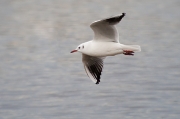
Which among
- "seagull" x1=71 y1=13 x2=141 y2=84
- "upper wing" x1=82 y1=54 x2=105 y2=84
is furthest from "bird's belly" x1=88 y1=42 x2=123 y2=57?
"upper wing" x1=82 y1=54 x2=105 y2=84

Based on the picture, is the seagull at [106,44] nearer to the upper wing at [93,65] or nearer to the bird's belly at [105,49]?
the bird's belly at [105,49]

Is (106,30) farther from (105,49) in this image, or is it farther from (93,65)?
(93,65)

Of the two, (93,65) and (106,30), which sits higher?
(106,30)

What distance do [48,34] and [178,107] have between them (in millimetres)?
5552

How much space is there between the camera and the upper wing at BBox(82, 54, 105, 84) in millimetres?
8070

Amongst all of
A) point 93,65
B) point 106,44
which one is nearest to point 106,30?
point 106,44

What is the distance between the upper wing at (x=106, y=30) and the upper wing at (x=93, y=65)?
2.20 ft

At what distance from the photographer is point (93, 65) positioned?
8102 mm

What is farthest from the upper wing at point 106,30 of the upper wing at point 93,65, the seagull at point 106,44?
the upper wing at point 93,65

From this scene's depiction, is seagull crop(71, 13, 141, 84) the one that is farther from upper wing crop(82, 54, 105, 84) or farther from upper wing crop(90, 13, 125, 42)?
upper wing crop(82, 54, 105, 84)

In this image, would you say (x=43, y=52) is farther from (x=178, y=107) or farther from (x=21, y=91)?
(x=178, y=107)

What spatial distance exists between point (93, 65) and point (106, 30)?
2.90ft

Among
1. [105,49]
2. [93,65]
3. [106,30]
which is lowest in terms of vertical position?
[93,65]

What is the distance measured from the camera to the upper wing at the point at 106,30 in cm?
715
